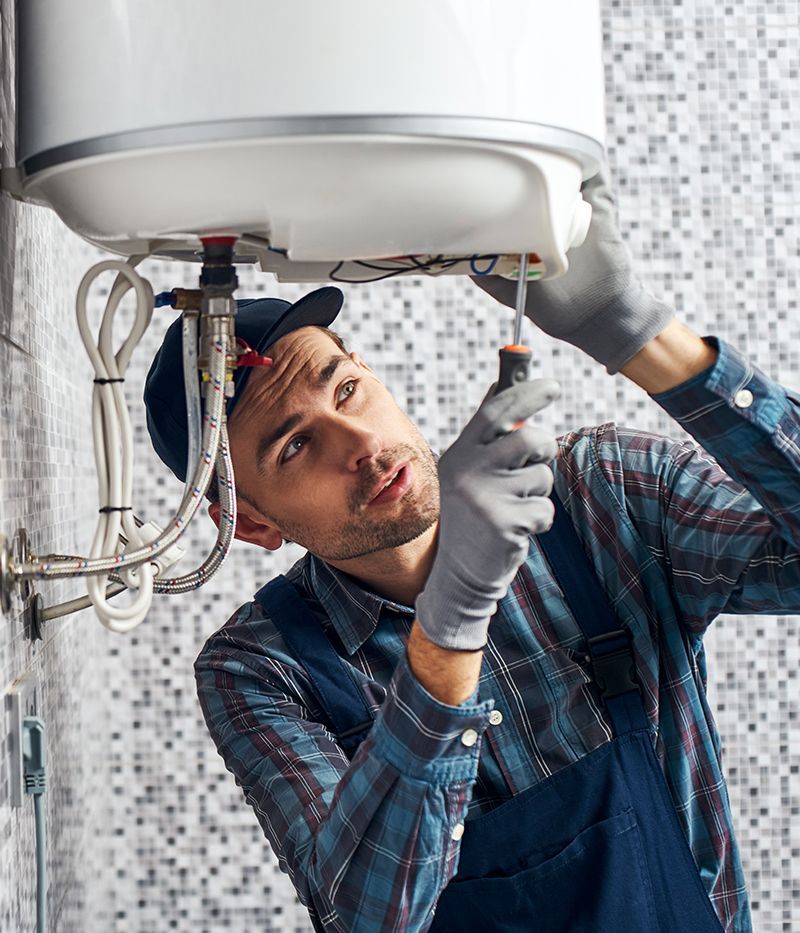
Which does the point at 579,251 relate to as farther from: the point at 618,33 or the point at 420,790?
the point at 618,33

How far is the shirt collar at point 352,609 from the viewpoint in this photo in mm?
1165

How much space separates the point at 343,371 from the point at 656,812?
21.2 inches

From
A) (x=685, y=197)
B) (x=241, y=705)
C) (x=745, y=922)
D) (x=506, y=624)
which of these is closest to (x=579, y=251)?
(x=506, y=624)

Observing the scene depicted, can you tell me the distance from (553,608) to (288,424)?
33 cm

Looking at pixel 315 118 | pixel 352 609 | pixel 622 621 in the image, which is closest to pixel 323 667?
pixel 352 609

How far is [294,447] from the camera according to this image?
114cm

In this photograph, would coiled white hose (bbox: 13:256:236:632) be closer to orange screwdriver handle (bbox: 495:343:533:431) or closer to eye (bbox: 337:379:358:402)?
orange screwdriver handle (bbox: 495:343:533:431)

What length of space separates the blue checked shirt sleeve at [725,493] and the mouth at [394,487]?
0.24 metres

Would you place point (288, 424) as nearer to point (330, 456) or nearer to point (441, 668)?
point (330, 456)

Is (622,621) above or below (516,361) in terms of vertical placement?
below

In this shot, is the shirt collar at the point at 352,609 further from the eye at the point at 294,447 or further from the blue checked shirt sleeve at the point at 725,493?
the blue checked shirt sleeve at the point at 725,493

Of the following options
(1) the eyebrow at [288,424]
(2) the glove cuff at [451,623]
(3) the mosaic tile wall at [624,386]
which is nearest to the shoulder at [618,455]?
(1) the eyebrow at [288,424]

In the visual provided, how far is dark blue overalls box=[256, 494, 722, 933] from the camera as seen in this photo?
107 cm

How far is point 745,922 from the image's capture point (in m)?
1.15
